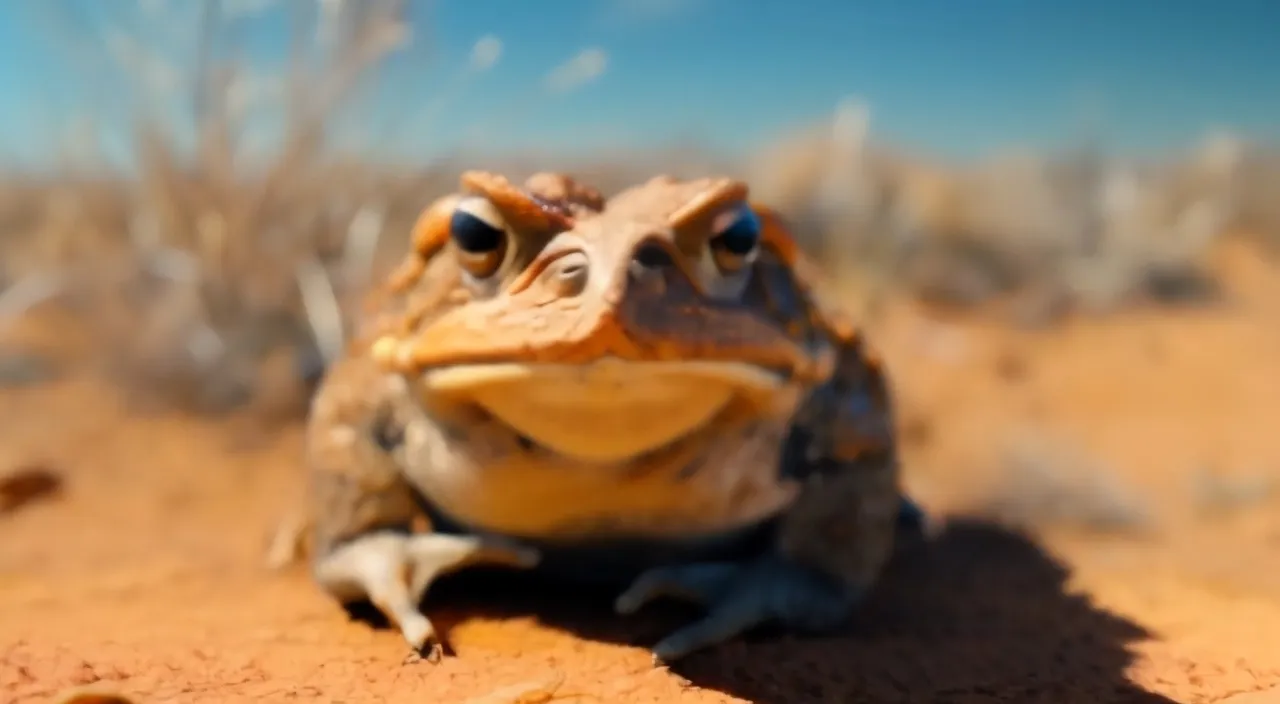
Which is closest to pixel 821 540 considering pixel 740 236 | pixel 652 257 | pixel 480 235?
pixel 740 236

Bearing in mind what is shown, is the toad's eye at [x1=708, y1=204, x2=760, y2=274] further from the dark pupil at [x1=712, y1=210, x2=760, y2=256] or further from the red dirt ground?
the red dirt ground

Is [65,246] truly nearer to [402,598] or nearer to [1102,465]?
[402,598]

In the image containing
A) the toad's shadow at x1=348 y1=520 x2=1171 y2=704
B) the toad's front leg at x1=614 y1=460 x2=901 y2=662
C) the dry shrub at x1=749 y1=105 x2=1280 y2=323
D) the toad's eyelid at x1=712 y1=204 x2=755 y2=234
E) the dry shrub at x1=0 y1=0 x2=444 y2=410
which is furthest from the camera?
the dry shrub at x1=749 y1=105 x2=1280 y2=323

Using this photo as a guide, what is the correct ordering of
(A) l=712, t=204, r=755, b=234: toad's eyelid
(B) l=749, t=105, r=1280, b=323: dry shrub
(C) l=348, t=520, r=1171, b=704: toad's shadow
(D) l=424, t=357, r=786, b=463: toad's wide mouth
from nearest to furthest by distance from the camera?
(D) l=424, t=357, r=786, b=463: toad's wide mouth < (C) l=348, t=520, r=1171, b=704: toad's shadow < (A) l=712, t=204, r=755, b=234: toad's eyelid < (B) l=749, t=105, r=1280, b=323: dry shrub

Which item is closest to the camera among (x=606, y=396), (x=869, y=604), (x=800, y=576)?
(x=606, y=396)

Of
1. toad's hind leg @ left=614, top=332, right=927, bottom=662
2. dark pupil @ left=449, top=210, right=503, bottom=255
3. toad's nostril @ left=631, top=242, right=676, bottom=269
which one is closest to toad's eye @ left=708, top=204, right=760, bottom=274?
toad's nostril @ left=631, top=242, right=676, bottom=269

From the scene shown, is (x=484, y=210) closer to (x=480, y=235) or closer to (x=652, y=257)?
(x=480, y=235)
